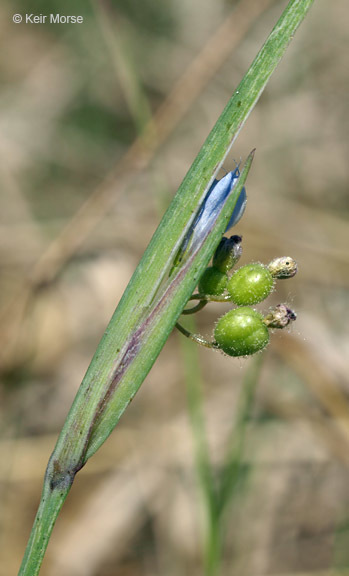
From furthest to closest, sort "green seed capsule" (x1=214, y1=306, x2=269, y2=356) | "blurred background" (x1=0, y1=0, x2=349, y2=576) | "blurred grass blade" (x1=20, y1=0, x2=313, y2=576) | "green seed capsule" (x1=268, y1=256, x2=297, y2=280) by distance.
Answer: "blurred background" (x1=0, y1=0, x2=349, y2=576) → "green seed capsule" (x1=268, y1=256, x2=297, y2=280) → "green seed capsule" (x1=214, y1=306, x2=269, y2=356) → "blurred grass blade" (x1=20, y1=0, x2=313, y2=576)

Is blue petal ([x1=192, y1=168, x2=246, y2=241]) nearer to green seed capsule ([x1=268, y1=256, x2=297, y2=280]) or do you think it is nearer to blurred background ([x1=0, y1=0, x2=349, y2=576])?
green seed capsule ([x1=268, y1=256, x2=297, y2=280])

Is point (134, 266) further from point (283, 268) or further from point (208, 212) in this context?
point (208, 212)

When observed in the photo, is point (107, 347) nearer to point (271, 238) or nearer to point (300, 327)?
point (300, 327)

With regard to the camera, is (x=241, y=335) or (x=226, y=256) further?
(x=226, y=256)

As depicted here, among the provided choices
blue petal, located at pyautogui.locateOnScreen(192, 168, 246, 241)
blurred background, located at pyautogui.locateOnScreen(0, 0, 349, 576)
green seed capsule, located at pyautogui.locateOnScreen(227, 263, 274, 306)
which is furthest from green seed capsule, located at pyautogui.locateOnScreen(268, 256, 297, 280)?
blurred background, located at pyautogui.locateOnScreen(0, 0, 349, 576)

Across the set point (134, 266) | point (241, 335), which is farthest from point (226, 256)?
point (134, 266)

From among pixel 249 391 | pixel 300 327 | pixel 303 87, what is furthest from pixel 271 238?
pixel 249 391
